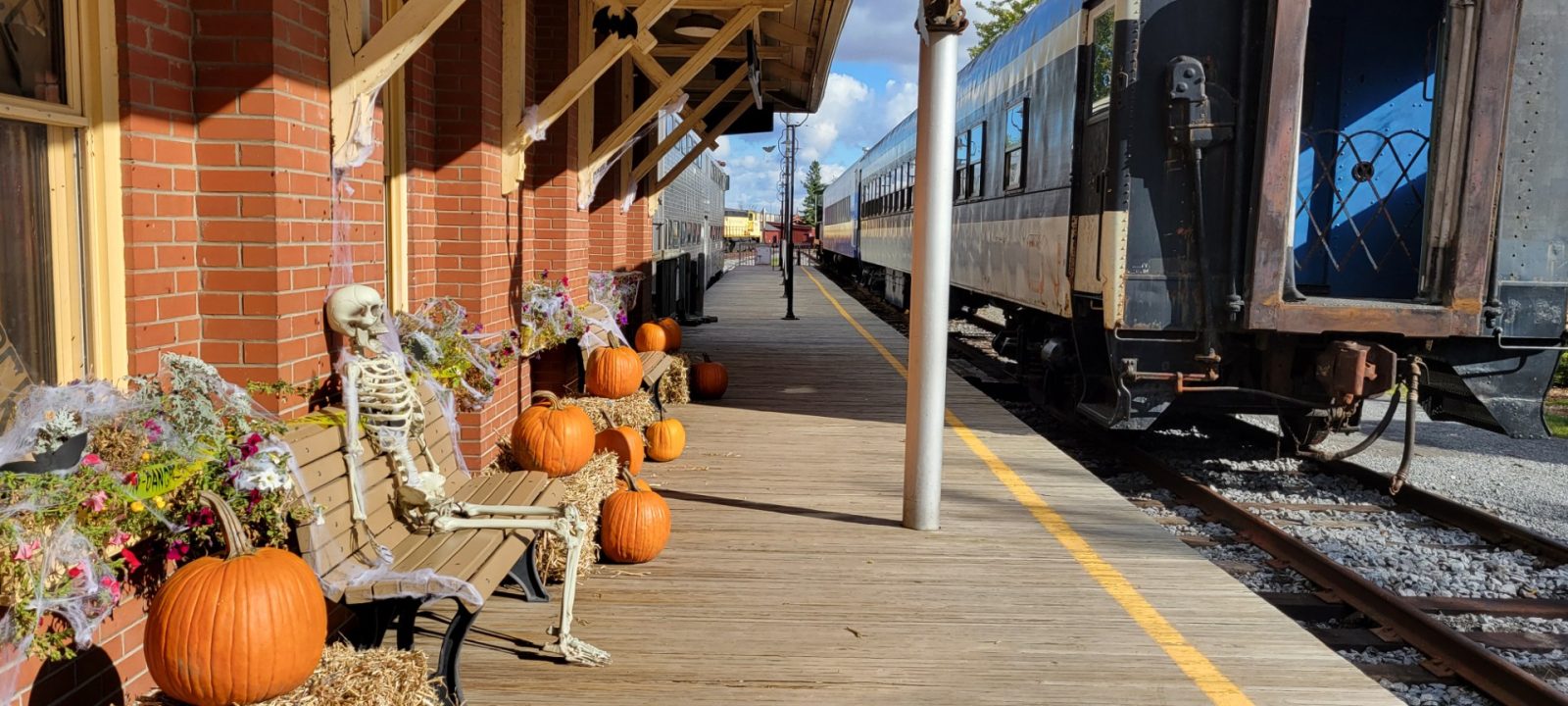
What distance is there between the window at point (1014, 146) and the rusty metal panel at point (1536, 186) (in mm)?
3852

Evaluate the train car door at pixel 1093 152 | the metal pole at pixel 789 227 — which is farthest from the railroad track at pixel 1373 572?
the metal pole at pixel 789 227

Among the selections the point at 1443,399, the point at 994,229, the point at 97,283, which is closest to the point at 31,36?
the point at 97,283

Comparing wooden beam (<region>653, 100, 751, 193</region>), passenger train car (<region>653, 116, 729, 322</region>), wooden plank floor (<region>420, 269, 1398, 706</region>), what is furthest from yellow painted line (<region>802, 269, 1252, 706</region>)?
passenger train car (<region>653, 116, 729, 322</region>)

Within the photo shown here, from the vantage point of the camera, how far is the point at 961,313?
1864cm

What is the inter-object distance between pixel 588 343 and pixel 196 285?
13.9 feet

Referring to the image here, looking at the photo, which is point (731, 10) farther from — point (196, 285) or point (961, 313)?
point (961, 313)

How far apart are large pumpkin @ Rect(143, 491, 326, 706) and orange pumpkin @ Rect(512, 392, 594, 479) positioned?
102 inches

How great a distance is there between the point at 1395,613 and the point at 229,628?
16.3ft

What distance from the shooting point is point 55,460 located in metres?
2.57

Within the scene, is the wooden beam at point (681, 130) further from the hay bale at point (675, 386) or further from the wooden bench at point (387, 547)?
the wooden bench at point (387, 547)

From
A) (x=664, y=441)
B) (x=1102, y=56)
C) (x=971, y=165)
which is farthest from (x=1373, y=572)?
(x=971, y=165)

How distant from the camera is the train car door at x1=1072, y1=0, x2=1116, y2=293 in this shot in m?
7.60

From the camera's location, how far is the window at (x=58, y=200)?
2811 millimetres

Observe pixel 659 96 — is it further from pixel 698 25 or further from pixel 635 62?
pixel 698 25
